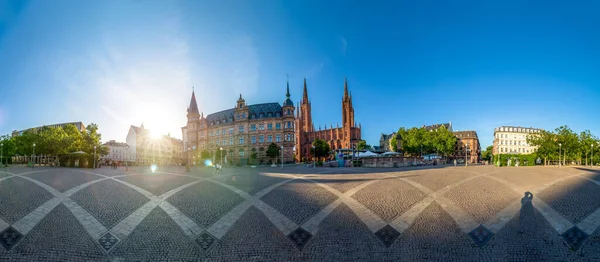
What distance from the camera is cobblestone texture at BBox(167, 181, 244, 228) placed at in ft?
34.4

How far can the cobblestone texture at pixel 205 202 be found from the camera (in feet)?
34.4

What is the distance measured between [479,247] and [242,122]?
64.7 m

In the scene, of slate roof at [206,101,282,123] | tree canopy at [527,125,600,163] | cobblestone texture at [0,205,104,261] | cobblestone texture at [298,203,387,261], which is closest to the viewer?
cobblestone texture at [0,205,104,261]

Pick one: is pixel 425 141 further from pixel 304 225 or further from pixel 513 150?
pixel 304 225

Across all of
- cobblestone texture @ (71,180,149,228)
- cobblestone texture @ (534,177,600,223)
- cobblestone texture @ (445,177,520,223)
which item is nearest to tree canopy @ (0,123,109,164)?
cobblestone texture @ (71,180,149,228)

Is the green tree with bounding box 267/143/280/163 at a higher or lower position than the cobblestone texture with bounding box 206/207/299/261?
higher

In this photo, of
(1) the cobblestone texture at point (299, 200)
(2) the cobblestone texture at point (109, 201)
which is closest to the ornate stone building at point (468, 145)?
(1) the cobblestone texture at point (299, 200)

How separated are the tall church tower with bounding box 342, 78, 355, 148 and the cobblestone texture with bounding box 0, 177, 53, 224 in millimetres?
99137

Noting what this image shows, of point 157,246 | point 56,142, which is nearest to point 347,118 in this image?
point 56,142

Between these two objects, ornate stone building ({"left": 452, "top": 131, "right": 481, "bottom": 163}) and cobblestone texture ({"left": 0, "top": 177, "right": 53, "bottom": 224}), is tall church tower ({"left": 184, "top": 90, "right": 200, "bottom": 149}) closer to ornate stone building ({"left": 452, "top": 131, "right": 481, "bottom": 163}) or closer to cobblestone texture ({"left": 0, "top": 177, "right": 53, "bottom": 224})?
cobblestone texture ({"left": 0, "top": 177, "right": 53, "bottom": 224})

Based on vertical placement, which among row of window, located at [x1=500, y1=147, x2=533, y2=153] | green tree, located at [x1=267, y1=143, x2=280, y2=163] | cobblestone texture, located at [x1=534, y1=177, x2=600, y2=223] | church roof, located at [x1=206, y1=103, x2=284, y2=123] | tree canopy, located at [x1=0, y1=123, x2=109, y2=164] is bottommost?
row of window, located at [x1=500, y1=147, x2=533, y2=153]

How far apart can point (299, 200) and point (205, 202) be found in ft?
13.5

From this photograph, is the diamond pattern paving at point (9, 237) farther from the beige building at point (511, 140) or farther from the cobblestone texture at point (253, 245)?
the beige building at point (511, 140)

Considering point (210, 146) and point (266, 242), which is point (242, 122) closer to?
point (210, 146)
